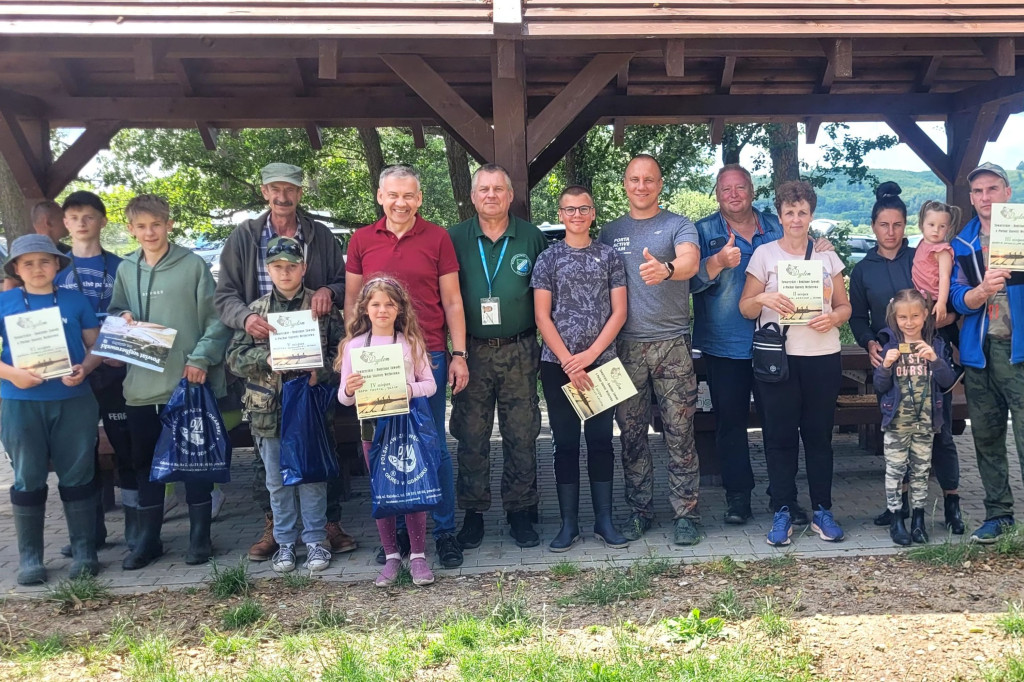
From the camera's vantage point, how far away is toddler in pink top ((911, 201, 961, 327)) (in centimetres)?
441

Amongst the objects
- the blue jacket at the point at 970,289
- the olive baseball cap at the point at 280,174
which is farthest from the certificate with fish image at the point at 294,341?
the blue jacket at the point at 970,289

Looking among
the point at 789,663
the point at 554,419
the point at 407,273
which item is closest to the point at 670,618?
the point at 789,663

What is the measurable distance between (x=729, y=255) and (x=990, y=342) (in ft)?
4.89

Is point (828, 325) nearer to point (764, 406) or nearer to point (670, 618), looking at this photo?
point (764, 406)

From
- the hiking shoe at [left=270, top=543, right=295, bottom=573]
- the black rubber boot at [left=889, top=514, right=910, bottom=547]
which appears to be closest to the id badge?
the hiking shoe at [left=270, top=543, right=295, bottom=573]

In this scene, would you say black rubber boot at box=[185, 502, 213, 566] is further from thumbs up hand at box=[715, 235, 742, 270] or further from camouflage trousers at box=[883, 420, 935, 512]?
camouflage trousers at box=[883, 420, 935, 512]

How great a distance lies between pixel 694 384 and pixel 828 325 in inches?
30.9

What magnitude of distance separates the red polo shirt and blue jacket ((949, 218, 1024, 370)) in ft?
9.06

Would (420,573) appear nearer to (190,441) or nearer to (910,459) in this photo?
(190,441)

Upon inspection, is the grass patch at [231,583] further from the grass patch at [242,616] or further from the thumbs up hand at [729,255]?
the thumbs up hand at [729,255]

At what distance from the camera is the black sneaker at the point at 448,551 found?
4375 mm

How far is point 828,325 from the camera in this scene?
14.2ft

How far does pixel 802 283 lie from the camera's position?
4.27m

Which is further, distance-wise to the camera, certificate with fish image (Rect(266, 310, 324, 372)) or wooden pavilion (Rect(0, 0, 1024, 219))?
wooden pavilion (Rect(0, 0, 1024, 219))
